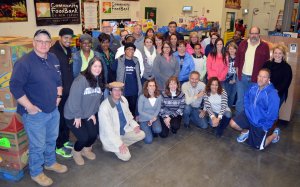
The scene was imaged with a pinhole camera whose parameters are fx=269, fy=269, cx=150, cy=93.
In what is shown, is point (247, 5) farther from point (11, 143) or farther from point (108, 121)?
point (11, 143)

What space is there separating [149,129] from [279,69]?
2.44m

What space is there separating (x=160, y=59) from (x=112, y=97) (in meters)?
1.52

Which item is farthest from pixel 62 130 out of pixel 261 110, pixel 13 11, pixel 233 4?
pixel 233 4

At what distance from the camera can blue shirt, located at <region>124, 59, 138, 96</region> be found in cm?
459

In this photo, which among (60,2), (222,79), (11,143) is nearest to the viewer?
(11,143)

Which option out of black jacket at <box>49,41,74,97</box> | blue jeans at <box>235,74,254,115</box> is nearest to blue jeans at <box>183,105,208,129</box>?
blue jeans at <box>235,74,254,115</box>

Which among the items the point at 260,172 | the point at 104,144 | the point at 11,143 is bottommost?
the point at 260,172

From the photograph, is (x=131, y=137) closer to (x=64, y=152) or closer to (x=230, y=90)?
(x=64, y=152)

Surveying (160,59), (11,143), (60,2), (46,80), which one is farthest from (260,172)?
(60,2)

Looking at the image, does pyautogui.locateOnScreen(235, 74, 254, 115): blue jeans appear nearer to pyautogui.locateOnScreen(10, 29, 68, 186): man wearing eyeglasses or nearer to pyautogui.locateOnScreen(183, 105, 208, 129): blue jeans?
pyautogui.locateOnScreen(183, 105, 208, 129): blue jeans

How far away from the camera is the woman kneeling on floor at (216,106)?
4.73 meters

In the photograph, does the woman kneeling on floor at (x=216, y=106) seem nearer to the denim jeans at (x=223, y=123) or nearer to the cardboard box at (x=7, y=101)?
the denim jeans at (x=223, y=123)

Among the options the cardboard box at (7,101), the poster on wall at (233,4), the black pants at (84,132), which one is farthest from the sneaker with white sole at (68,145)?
the poster on wall at (233,4)

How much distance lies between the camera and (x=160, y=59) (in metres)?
5.00
